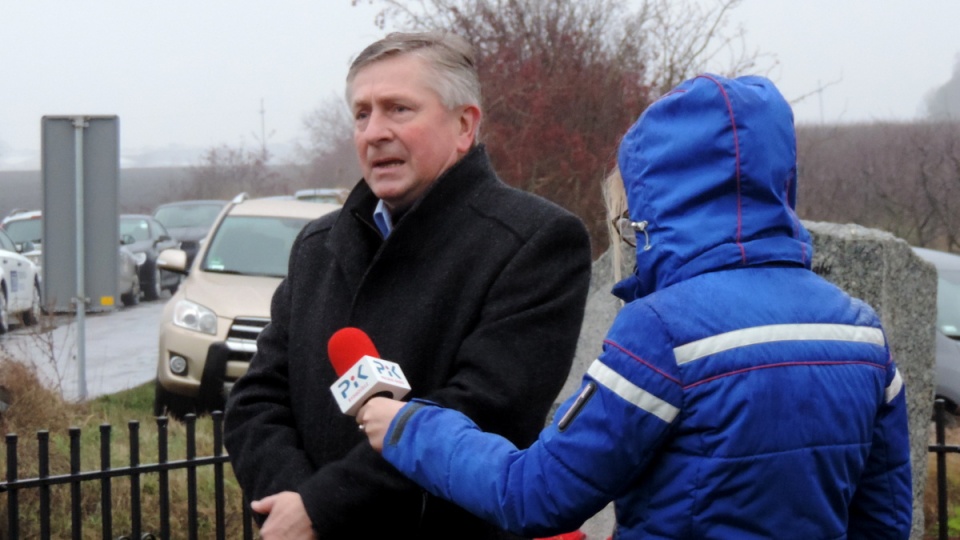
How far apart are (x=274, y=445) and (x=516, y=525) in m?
0.86

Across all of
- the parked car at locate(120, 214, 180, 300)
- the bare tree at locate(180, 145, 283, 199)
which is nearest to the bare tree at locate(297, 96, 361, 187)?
the bare tree at locate(180, 145, 283, 199)

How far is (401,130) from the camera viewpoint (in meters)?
2.59

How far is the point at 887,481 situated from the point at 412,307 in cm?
102

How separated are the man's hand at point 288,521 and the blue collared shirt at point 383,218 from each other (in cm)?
65

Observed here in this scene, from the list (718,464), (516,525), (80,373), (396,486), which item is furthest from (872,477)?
(80,373)

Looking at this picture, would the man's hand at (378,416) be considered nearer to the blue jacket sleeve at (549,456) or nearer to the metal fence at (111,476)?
the blue jacket sleeve at (549,456)

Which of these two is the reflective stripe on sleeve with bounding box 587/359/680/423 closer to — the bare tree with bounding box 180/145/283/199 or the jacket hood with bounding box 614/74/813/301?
the jacket hood with bounding box 614/74/813/301

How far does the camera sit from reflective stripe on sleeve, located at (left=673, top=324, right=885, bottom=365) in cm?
172

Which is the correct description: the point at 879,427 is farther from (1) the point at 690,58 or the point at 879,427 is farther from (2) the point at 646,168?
(1) the point at 690,58

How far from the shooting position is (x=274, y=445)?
8.36 ft

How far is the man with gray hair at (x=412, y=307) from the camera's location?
Result: 2.36 metres

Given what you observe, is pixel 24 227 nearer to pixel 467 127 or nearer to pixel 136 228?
pixel 136 228

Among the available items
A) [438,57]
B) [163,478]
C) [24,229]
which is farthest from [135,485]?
[24,229]

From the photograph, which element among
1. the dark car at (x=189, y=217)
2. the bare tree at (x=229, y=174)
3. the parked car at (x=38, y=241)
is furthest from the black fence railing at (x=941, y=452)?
the bare tree at (x=229, y=174)
